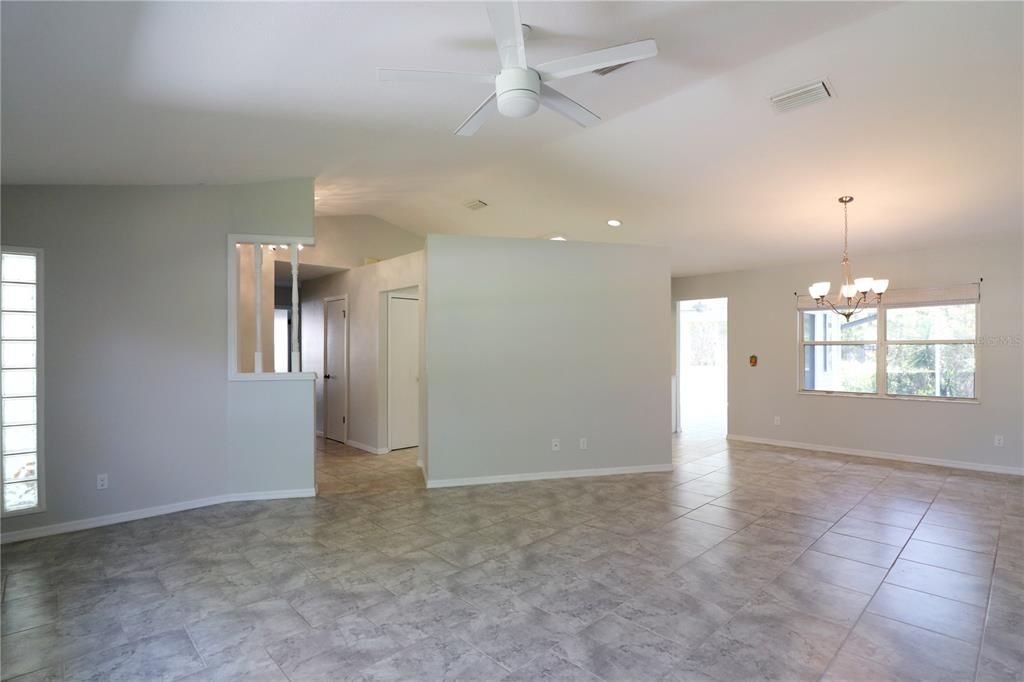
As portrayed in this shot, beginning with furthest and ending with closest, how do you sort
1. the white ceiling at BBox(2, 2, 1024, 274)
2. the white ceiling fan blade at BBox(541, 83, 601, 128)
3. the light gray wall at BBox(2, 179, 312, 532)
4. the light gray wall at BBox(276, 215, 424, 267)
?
the light gray wall at BBox(276, 215, 424, 267) → the light gray wall at BBox(2, 179, 312, 532) → the white ceiling fan blade at BBox(541, 83, 601, 128) → the white ceiling at BBox(2, 2, 1024, 274)

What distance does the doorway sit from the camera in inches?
364

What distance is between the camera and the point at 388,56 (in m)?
2.60

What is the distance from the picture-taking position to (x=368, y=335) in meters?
6.60

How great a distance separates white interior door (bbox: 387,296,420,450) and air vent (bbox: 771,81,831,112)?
4.46 m

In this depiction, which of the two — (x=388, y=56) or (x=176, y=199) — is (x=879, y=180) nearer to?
(x=388, y=56)

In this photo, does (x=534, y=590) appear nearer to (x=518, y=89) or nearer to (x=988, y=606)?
(x=988, y=606)

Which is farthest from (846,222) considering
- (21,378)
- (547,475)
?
(21,378)

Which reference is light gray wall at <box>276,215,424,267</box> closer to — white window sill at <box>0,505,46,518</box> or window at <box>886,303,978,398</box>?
white window sill at <box>0,505,46,518</box>

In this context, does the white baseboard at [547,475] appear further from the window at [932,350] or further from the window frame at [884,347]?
the window at [932,350]

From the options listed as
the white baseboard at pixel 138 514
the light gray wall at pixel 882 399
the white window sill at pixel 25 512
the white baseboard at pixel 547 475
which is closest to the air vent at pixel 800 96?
the white baseboard at pixel 547 475

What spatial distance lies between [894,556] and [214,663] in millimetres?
3955

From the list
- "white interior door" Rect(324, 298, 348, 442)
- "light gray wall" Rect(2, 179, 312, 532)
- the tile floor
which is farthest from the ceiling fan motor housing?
"white interior door" Rect(324, 298, 348, 442)

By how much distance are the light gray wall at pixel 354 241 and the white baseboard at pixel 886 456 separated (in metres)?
5.93

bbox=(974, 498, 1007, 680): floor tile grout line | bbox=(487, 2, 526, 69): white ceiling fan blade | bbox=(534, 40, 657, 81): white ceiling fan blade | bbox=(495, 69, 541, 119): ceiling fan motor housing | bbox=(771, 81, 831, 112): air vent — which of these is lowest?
→ bbox=(974, 498, 1007, 680): floor tile grout line
